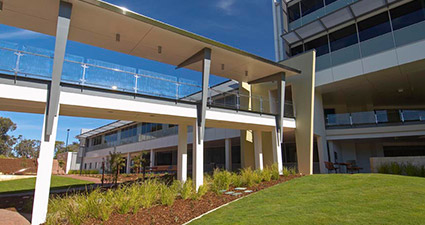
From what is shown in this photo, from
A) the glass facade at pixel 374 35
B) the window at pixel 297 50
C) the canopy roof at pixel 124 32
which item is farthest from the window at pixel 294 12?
the canopy roof at pixel 124 32

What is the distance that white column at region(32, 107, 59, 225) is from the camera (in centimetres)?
756

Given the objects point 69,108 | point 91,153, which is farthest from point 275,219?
point 91,153

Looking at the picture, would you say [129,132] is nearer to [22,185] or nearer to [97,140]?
[97,140]

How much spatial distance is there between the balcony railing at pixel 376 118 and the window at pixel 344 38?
5452 millimetres

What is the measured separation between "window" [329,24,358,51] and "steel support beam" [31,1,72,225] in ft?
60.3

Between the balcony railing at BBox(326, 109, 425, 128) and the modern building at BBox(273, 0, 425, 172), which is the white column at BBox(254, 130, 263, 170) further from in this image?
the balcony railing at BBox(326, 109, 425, 128)

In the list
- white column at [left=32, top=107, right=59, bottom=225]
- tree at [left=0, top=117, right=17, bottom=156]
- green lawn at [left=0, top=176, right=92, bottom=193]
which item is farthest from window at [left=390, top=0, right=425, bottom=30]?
tree at [left=0, top=117, right=17, bottom=156]

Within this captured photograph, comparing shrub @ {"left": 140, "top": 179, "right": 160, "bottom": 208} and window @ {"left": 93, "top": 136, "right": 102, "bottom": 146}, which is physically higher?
window @ {"left": 93, "top": 136, "right": 102, "bottom": 146}

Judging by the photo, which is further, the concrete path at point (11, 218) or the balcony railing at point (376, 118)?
the balcony railing at point (376, 118)

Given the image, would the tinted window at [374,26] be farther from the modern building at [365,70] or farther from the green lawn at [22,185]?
the green lawn at [22,185]

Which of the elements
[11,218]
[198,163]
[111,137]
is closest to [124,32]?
[198,163]

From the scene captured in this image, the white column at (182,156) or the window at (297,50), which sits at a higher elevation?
the window at (297,50)

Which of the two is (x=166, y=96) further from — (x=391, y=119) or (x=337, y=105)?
(x=337, y=105)

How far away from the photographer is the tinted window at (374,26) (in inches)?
688
